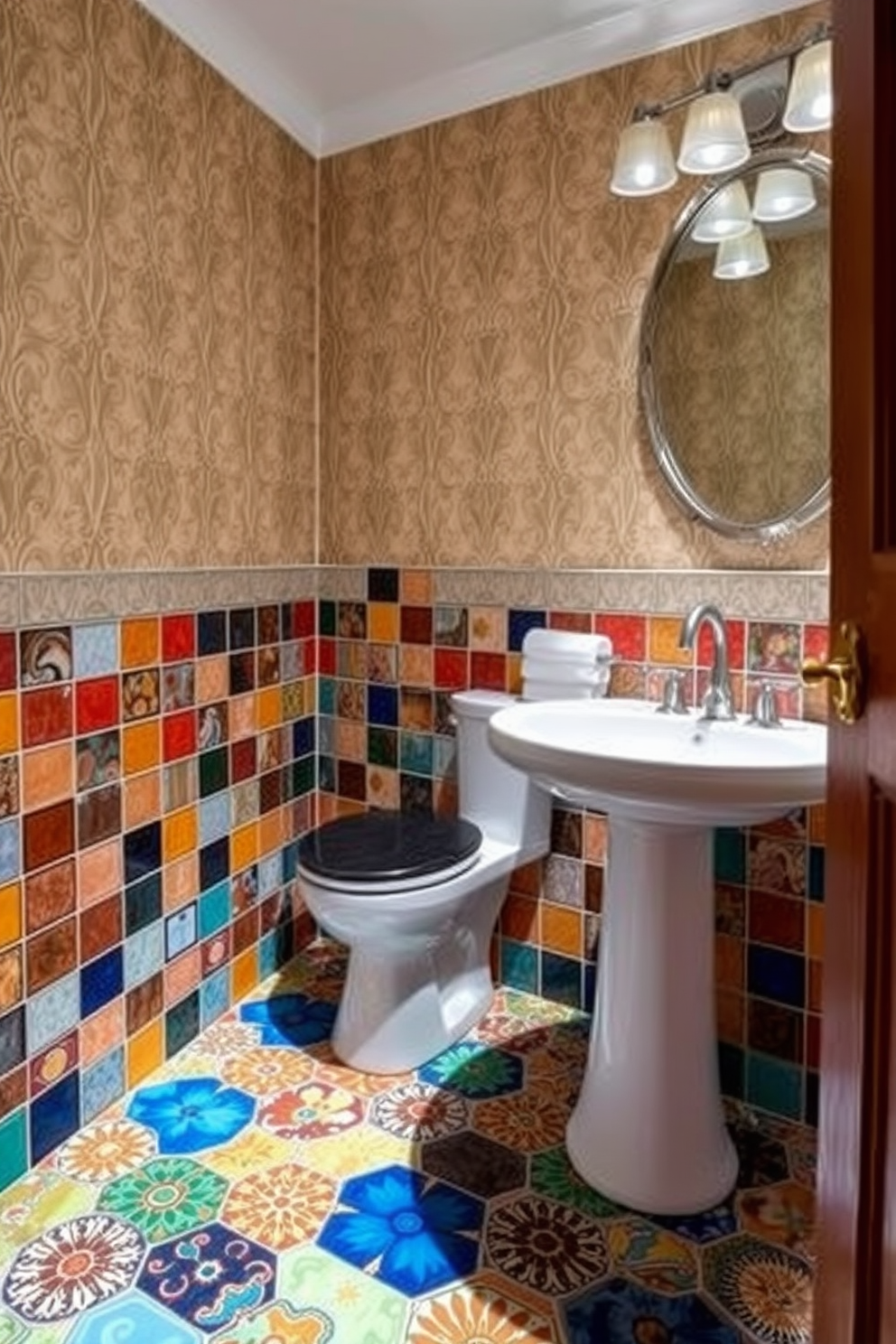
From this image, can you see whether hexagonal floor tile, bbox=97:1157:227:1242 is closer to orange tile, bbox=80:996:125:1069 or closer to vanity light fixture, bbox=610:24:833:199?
orange tile, bbox=80:996:125:1069

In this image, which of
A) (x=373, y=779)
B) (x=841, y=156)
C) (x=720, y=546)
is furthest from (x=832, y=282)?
(x=373, y=779)

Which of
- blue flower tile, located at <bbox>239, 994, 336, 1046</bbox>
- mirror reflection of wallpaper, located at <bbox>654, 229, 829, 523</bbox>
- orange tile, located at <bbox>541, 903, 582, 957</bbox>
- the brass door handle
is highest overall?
mirror reflection of wallpaper, located at <bbox>654, 229, 829, 523</bbox>

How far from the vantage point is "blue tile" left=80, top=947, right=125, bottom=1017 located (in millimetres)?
1567

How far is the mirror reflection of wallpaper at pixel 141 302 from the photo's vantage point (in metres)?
1.42

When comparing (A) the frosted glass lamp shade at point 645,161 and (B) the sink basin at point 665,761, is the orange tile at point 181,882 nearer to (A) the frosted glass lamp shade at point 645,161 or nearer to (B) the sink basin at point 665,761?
(B) the sink basin at point 665,761

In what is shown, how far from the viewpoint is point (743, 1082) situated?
1.73 metres

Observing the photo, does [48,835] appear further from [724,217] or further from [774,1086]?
[724,217]

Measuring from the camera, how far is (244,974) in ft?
6.63

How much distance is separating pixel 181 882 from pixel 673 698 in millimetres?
1091

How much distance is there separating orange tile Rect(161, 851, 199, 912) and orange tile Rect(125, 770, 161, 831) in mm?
133

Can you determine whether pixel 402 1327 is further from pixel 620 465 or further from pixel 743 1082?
pixel 620 465

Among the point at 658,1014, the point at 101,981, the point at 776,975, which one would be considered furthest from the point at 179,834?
the point at 776,975

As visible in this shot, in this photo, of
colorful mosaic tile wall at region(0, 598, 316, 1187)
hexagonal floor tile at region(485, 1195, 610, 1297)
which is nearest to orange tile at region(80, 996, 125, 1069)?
colorful mosaic tile wall at region(0, 598, 316, 1187)

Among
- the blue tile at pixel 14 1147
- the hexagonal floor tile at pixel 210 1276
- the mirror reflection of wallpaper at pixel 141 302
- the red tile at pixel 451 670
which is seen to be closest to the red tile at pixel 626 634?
the red tile at pixel 451 670
